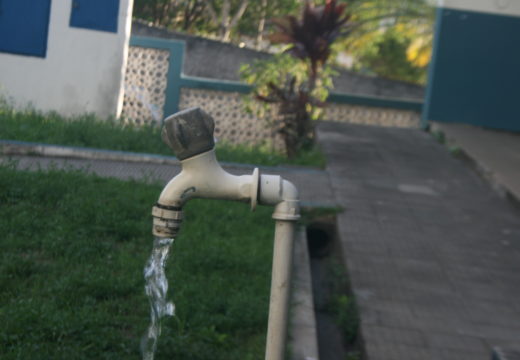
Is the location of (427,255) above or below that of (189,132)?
below

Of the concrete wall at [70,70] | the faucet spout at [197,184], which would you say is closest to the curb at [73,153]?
the concrete wall at [70,70]

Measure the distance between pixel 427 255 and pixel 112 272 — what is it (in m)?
2.56

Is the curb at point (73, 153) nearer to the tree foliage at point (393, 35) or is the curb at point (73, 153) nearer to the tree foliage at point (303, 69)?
the tree foliage at point (303, 69)

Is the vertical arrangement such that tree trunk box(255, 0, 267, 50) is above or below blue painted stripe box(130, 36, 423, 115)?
above

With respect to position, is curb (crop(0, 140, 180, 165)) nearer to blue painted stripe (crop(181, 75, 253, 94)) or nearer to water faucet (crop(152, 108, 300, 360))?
blue painted stripe (crop(181, 75, 253, 94))

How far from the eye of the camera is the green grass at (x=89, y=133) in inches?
302

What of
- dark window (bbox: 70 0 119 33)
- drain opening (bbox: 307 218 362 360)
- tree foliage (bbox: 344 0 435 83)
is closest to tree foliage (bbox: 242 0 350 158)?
dark window (bbox: 70 0 119 33)

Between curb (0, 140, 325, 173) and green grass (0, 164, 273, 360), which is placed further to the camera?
curb (0, 140, 325, 173)

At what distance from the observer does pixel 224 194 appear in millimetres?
2500

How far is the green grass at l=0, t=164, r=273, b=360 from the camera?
3564mm

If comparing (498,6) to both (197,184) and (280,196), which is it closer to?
(280,196)

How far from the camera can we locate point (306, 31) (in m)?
10.1

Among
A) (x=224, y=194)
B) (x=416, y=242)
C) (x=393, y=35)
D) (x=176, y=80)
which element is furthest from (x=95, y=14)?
(x=393, y=35)

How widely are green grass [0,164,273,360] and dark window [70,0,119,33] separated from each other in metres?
3.57
